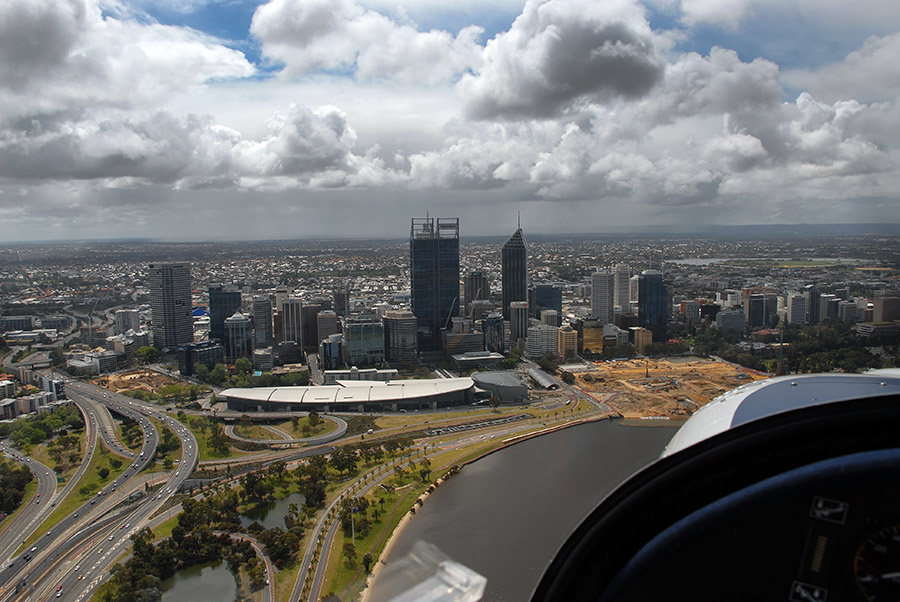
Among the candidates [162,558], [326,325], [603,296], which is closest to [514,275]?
[603,296]

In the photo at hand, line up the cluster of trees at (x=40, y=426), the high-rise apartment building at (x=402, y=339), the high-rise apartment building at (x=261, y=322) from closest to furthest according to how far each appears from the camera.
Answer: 1. the cluster of trees at (x=40, y=426)
2. the high-rise apartment building at (x=402, y=339)
3. the high-rise apartment building at (x=261, y=322)

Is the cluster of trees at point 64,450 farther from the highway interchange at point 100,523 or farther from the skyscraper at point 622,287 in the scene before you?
the skyscraper at point 622,287

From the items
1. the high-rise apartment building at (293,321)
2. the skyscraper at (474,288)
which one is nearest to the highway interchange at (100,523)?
the high-rise apartment building at (293,321)

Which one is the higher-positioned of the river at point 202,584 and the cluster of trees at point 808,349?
the cluster of trees at point 808,349

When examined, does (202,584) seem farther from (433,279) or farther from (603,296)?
(603,296)

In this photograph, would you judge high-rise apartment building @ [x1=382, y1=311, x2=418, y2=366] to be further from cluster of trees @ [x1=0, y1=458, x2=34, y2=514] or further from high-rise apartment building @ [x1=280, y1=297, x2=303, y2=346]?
cluster of trees @ [x1=0, y1=458, x2=34, y2=514]

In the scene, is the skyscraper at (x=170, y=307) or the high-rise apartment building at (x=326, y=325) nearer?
the high-rise apartment building at (x=326, y=325)

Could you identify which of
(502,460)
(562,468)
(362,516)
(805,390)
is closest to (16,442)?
(362,516)
